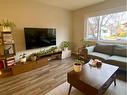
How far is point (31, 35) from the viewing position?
3326 millimetres

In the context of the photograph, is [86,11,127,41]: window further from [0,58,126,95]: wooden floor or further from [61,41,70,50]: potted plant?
[0,58,126,95]: wooden floor

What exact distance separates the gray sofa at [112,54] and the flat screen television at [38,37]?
160 cm

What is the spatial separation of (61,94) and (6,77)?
1.74 metres

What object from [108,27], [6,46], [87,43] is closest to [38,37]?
[6,46]

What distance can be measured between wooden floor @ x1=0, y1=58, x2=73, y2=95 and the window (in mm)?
2354

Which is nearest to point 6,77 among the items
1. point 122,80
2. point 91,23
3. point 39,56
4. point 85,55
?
point 39,56

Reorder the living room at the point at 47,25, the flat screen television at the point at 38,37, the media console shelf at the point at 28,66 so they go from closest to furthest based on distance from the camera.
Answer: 1. the living room at the point at 47,25
2. the media console shelf at the point at 28,66
3. the flat screen television at the point at 38,37

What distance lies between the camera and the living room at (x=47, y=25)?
2.26 m

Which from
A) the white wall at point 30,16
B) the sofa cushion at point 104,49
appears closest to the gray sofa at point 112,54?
the sofa cushion at point 104,49

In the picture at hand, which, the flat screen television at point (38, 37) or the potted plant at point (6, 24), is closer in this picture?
the potted plant at point (6, 24)

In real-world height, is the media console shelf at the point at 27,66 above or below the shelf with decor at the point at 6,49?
below

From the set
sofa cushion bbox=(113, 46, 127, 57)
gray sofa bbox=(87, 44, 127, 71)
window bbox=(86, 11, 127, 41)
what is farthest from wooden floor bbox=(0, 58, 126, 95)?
window bbox=(86, 11, 127, 41)

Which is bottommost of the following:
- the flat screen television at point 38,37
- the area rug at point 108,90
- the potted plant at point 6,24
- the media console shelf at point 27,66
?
the area rug at point 108,90

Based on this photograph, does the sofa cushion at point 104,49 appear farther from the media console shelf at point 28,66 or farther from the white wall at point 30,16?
the media console shelf at point 28,66
